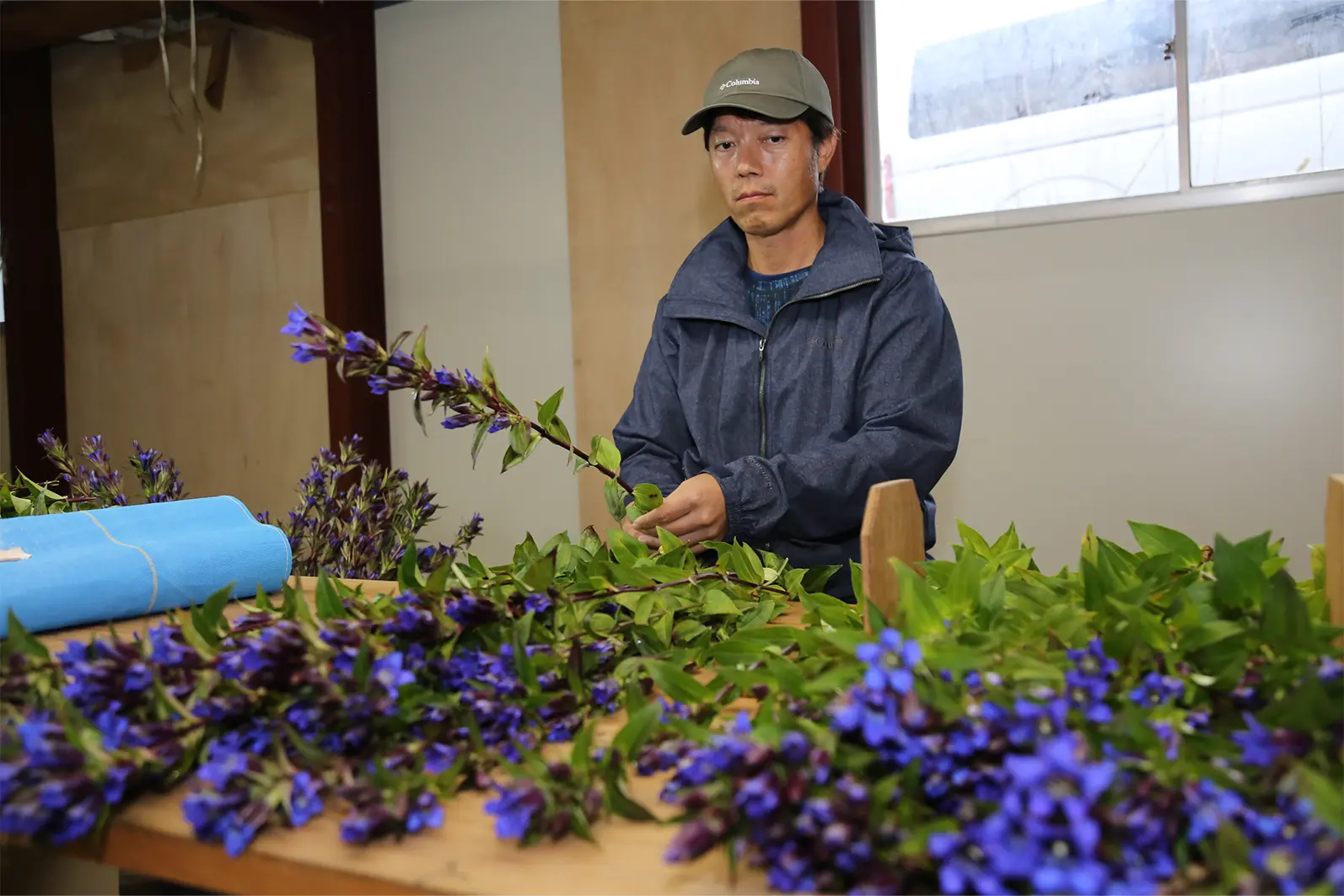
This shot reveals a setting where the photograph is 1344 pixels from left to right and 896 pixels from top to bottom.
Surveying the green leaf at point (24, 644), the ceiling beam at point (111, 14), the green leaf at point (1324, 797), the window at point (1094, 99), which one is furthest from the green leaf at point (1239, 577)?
the ceiling beam at point (111, 14)

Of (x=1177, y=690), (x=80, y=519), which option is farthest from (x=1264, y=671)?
(x=80, y=519)

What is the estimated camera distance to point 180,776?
64cm

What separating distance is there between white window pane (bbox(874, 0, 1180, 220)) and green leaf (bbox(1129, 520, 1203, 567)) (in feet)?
8.51

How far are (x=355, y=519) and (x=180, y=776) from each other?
1020mm

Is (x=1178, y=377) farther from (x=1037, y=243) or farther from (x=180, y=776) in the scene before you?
(x=180, y=776)

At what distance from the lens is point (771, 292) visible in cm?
193

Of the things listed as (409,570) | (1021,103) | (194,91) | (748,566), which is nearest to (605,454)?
(748,566)

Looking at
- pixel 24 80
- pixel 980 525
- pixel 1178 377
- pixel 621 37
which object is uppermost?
pixel 24 80

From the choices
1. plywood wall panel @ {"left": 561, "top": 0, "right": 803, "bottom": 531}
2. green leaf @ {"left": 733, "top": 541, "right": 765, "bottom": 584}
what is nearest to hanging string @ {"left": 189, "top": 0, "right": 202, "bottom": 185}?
plywood wall panel @ {"left": 561, "top": 0, "right": 803, "bottom": 531}

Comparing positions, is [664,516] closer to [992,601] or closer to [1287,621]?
[992,601]

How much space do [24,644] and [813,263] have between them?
4.64 ft

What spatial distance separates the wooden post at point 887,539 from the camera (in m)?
0.72

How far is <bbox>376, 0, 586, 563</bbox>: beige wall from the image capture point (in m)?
3.97

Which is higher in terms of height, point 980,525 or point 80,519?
point 80,519
